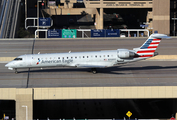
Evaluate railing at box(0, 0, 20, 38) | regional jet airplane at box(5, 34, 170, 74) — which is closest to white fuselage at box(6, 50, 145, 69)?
regional jet airplane at box(5, 34, 170, 74)

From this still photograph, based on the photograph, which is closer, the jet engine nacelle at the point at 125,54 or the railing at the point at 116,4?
the jet engine nacelle at the point at 125,54

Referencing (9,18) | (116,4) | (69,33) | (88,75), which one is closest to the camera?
(88,75)

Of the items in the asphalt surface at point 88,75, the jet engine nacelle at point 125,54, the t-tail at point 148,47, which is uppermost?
the t-tail at point 148,47

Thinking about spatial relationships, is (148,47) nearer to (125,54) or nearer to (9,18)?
(125,54)

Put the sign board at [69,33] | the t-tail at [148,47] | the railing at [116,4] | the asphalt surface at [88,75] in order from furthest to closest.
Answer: the railing at [116,4], the sign board at [69,33], the t-tail at [148,47], the asphalt surface at [88,75]

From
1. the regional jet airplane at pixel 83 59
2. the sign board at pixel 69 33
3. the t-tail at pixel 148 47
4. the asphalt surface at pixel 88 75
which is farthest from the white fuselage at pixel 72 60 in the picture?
the sign board at pixel 69 33

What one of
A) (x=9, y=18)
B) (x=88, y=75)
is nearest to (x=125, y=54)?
(x=88, y=75)

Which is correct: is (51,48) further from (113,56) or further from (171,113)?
(171,113)

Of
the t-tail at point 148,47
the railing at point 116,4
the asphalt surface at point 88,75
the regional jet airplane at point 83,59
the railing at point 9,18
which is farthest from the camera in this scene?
the railing at point 116,4

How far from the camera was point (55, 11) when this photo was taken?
10906cm

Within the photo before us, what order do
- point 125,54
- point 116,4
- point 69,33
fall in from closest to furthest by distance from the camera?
point 125,54 < point 69,33 < point 116,4

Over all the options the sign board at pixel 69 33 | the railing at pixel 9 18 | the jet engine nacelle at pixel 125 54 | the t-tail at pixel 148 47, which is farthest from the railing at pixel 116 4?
the jet engine nacelle at pixel 125 54

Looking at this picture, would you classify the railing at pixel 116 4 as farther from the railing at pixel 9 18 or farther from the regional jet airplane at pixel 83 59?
the regional jet airplane at pixel 83 59

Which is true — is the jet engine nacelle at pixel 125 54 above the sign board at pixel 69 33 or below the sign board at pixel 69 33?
below
